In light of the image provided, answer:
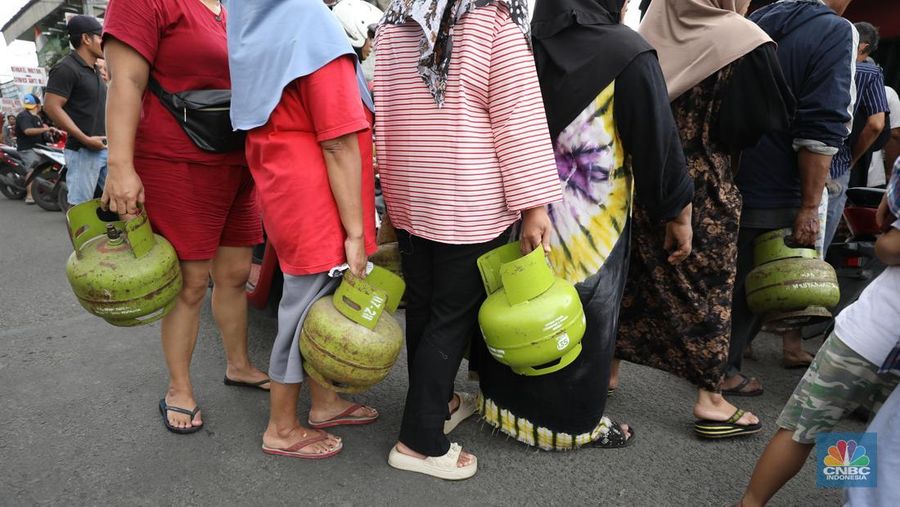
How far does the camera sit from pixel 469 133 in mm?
1631

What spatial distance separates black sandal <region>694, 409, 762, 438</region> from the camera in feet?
7.18

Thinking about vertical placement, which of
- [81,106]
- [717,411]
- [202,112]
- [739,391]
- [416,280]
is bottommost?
[739,391]

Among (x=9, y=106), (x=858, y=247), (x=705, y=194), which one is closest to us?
(x=705, y=194)

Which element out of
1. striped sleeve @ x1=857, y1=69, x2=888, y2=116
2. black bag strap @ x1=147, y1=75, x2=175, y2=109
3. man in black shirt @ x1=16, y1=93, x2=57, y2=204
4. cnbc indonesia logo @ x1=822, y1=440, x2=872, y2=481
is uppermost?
black bag strap @ x1=147, y1=75, x2=175, y2=109

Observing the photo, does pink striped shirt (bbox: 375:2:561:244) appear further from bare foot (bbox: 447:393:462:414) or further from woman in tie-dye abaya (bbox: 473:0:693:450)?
bare foot (bbox: 447:393:462:414)

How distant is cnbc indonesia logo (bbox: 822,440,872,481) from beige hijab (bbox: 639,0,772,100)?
1.24 meters

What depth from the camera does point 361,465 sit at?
1996mm

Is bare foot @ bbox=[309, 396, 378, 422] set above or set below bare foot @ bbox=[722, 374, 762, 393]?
above

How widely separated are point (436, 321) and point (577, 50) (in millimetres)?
977

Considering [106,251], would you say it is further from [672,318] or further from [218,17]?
[672,318]

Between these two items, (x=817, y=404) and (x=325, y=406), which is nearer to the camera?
(x=817, y=404)

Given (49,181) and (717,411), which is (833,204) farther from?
(49,181)

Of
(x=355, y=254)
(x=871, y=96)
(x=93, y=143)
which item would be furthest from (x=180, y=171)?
(x=871, y=96)

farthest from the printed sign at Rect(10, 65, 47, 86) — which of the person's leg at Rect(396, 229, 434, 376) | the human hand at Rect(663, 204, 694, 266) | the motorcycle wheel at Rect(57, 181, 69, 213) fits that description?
the human hand at Rect(663, 204, 694, 266)
